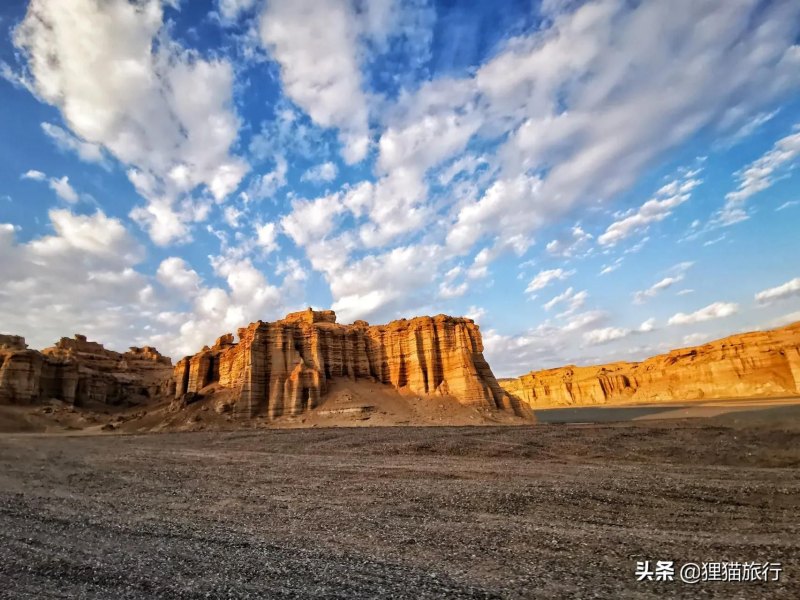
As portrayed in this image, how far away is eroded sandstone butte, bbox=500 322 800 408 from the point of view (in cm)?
7481

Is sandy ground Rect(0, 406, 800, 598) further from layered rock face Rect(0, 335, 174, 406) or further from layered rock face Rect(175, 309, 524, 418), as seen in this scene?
layered rock face Rect(0, 335, 174, 406)

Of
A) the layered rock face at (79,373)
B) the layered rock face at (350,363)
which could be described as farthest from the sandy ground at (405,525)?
the layered rock face at (79,373)

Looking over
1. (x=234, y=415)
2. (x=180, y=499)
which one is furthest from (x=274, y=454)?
(x=234, y=415)

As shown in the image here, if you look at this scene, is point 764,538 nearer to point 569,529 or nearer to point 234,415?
point 569,529

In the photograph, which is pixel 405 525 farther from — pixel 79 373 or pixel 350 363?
pixel 79 373

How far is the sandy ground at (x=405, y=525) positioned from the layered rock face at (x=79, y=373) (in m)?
55.9

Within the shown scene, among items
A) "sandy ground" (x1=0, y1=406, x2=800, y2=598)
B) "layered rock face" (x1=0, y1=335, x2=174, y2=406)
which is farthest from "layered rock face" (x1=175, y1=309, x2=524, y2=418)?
"sandy ground" (x1=0, y1=406, x2=800, y2=598)

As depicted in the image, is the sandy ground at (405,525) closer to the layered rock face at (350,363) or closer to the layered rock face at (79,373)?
the layered rock face at (350,363)

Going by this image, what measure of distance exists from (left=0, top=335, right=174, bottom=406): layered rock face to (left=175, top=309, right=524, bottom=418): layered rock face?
82.1 ft

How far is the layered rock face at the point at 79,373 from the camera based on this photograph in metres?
57.8

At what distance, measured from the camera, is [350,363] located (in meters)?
52.3

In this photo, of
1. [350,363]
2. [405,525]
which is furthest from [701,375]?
[405,525]

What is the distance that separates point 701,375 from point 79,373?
121629 millimetres

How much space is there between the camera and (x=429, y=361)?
49.4m
